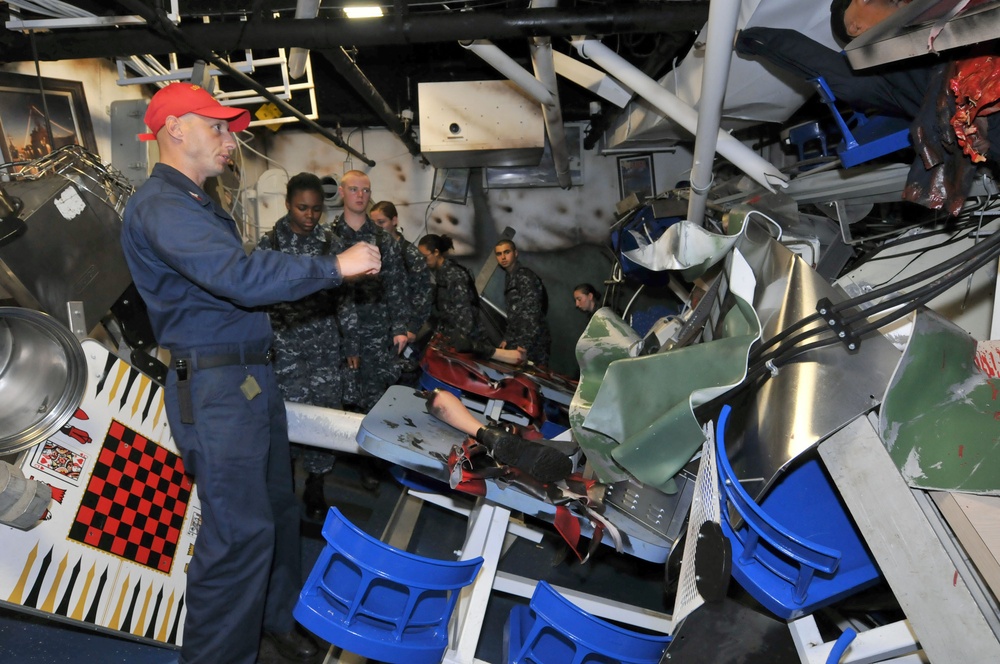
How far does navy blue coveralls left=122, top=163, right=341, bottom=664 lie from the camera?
1.99m

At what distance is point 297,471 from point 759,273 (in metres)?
2.78

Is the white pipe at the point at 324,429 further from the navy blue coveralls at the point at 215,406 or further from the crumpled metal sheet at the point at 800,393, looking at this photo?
the crumpled metal sheet at the point at 800,393

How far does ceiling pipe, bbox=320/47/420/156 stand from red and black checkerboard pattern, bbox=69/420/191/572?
2.09 metres

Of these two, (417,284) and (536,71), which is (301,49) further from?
(417,284)

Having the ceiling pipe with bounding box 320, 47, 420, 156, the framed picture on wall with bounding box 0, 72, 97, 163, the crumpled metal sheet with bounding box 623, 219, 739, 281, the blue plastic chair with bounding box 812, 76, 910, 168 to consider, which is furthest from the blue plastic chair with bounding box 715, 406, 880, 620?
the framed picture on wall with bounding box 0, 72, 97, 163

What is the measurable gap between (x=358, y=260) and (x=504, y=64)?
1944 mm

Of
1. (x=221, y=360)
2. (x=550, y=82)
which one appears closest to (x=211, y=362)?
(x=221, y=360)

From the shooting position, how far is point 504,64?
3.49 m

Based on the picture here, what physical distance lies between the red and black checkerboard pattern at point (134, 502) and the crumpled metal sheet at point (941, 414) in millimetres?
2296

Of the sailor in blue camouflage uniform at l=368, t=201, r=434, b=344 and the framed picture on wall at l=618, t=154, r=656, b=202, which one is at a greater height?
the framed picture on wall at l=618, t=154, r=656, b=202

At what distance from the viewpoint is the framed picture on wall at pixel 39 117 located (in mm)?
3348

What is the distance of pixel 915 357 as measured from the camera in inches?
57.4

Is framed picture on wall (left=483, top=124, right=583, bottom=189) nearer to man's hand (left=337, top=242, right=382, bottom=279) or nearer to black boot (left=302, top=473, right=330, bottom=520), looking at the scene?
black boot (left=302, top=473, right=330, bottom=520)

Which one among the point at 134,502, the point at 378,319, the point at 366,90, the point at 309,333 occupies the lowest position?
the point at 134,502
